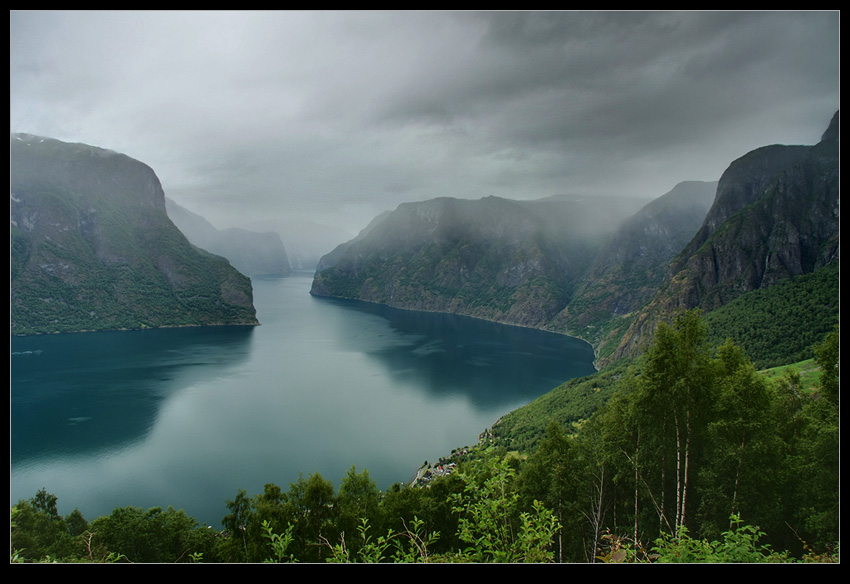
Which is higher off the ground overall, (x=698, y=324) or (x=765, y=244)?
(x=765, y=244)

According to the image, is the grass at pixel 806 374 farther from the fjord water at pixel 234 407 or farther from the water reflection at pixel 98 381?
the water reflection at pixel 98 381

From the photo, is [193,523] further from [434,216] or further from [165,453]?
[434,216]

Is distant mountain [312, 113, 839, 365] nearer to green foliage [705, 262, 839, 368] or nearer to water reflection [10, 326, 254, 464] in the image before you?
green foliage [705, 262, 839, 368]

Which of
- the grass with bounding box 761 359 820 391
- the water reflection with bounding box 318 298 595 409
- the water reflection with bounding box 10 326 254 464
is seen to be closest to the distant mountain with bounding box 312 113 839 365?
the water reflection with bounding box 318 298 595 409

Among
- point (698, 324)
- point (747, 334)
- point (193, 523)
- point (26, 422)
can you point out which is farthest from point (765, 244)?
point (26, 422)

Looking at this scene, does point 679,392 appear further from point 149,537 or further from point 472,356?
point 472,356

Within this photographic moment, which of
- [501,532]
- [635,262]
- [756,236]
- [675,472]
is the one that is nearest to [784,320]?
[756,236]
